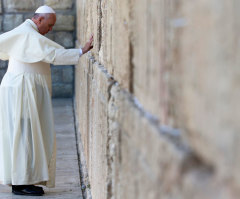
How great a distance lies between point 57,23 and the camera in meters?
11.5

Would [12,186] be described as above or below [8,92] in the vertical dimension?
below

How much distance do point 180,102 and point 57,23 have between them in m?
10.4

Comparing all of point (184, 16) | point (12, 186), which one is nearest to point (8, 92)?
point (12, 186)

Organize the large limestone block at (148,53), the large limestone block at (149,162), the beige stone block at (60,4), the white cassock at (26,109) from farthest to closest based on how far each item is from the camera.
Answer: the beige stone block at (60,4) < the white cassock at (26,109) < the large limestone block at (148,53) < the large limestone block at (149,162)

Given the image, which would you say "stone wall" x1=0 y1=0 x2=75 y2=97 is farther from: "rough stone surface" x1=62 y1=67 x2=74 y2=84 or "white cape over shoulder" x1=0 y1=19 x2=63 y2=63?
"white cape over shoulder" x1=0 y1=19 x2=63 y2=63

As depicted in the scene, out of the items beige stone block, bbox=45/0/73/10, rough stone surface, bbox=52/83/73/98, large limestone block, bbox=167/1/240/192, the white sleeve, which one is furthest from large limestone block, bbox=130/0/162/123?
rough stone surface, bbox=52/83/73/98

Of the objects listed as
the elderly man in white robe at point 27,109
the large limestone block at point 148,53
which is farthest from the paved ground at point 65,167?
the large limestone block at point 148,53

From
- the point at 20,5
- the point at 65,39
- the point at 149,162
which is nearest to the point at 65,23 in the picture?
the point at 65,39

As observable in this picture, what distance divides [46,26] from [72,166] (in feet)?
5.65

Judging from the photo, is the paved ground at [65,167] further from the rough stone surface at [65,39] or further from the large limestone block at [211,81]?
the large limestone block at [211,81]

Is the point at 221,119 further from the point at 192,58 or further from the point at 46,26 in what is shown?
the point at 46,26

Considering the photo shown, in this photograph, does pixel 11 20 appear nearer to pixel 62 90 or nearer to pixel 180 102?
pixel 62 90

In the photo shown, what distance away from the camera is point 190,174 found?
3.81 ft

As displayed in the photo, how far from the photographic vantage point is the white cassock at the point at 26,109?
494cm
